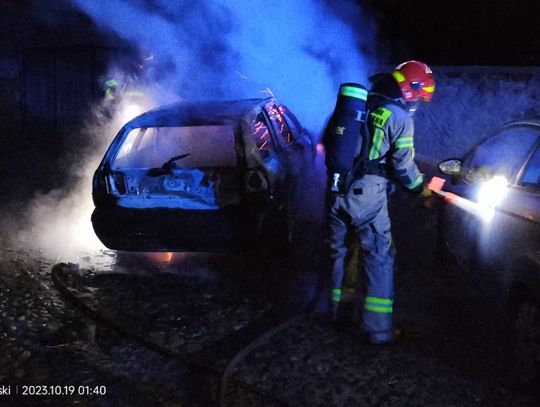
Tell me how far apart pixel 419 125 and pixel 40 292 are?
800cm

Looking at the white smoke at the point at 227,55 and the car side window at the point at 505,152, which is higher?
the white smoke at the point at 227,55

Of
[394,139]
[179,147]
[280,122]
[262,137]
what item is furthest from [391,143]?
[179,147]

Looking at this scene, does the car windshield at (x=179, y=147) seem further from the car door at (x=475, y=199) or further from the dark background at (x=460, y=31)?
the dark background at (x=460, y=31)

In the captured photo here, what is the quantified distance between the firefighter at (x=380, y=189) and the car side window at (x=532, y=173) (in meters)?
0.65

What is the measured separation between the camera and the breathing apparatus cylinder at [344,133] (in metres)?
3.42

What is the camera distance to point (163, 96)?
40.9ft

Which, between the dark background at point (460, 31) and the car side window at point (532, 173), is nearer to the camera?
the car side window at point (532, 173)

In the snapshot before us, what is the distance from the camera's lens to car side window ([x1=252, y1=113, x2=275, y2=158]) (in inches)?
194

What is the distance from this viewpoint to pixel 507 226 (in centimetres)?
323

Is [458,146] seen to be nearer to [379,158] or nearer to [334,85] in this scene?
[334,85]

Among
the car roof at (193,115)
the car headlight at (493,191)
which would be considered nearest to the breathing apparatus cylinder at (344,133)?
the car headlight at (493,191)

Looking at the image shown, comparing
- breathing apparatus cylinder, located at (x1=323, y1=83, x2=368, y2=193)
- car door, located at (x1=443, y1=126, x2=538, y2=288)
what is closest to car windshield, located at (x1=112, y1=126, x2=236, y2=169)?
breathing apparatus cylinder, located at (x1=323, y1=83, x2=368, y2=193)

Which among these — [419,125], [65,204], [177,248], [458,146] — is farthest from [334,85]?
[177,248]

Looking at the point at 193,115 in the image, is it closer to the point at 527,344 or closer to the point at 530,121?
the point at 530,121
